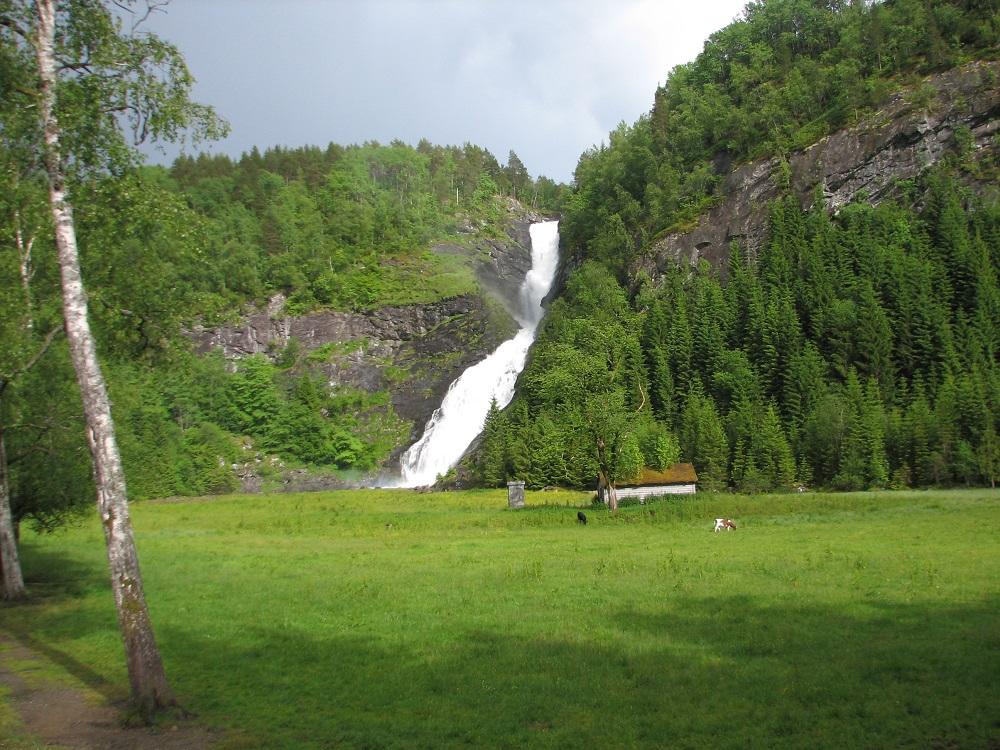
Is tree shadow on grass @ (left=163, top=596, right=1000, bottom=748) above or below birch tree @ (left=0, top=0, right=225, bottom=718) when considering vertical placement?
below

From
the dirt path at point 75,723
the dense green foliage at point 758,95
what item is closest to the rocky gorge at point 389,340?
the dense green foliage at point 758,95

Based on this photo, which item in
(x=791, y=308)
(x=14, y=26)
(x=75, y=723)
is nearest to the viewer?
(x=75, y=723)

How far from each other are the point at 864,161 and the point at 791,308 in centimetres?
2826

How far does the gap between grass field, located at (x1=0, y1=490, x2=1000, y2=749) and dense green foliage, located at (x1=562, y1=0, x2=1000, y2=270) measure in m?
80.5

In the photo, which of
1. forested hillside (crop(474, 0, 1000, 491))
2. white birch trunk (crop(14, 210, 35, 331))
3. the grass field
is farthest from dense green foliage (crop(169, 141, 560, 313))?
the grass field

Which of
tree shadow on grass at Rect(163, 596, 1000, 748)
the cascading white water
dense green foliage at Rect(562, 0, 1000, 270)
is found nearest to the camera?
tree shadow on grass at Rect(163, 596, 1000, 748)

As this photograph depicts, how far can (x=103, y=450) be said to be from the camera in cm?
1086

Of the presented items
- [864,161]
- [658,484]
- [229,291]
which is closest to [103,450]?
[658,484]

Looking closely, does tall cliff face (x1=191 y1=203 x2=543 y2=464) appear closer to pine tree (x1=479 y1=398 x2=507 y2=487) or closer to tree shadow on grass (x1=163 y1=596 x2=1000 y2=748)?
pine tree (x1=479 y1=398 x2=507 y2=487)

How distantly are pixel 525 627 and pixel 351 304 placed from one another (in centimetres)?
10917

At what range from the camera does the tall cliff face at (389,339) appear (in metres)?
107

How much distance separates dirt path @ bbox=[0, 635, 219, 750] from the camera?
9.50 metres

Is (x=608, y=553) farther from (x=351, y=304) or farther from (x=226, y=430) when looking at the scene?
(x=351, y=304)

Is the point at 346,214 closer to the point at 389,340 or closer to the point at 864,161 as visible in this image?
the point at 389,340
